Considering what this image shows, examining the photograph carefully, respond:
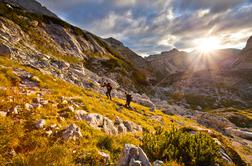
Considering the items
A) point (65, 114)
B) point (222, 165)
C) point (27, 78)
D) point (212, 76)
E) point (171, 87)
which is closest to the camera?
point (222, 165)

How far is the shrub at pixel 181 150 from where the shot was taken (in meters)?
11.0

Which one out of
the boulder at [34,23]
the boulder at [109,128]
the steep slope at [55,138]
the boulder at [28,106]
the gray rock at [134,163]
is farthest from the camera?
the boulder at [34,23]

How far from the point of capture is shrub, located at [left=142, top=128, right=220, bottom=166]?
435 inches

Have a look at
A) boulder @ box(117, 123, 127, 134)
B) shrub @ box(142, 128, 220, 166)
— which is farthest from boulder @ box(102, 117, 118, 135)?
shrub @ box(142, 128, 220, 166)

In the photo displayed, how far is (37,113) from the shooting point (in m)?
13.7

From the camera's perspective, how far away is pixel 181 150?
39.8 ft

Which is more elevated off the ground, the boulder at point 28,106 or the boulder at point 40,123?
the boulder at point 28,106

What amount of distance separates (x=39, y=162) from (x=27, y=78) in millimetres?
19508

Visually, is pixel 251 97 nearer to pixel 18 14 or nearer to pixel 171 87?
pixel 171 87

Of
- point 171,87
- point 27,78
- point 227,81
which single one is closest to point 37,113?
point 27,78

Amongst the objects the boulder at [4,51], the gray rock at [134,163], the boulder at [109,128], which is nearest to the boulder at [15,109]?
the boulder at [109,128]

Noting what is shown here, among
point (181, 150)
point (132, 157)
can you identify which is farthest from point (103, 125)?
point (132, 157)

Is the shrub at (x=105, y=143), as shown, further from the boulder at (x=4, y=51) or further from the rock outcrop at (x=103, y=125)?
the boulder at (x=4, y=51)

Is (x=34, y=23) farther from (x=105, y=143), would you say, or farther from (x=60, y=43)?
(x=105, y=143)
